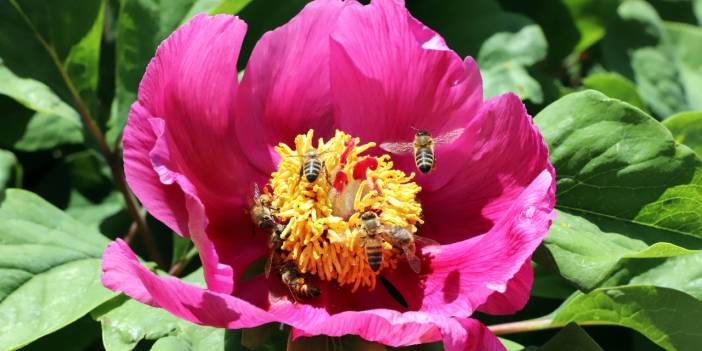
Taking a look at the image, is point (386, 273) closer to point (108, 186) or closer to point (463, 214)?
point (463, 214)

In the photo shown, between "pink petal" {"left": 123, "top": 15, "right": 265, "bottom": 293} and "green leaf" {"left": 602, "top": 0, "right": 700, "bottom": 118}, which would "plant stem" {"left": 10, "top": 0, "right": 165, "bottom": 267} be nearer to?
"pink petal" {"left": 123, "top": 15, "right": 265, "bottom": 293}

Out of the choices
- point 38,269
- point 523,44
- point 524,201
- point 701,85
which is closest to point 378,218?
point 524,201

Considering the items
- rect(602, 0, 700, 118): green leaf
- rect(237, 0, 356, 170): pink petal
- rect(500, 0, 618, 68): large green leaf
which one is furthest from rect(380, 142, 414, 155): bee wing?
rect(602, 0, 700, 118): green leaf

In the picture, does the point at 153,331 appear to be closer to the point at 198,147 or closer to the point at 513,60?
the point at 198,147

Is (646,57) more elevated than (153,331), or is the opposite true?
(153,331)

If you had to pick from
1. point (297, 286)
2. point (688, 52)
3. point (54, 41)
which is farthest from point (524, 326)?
point (688, 52)

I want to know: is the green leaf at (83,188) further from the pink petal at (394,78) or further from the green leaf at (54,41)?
the pink petal at (394,78)

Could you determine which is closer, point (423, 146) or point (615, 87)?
point (423, 146)
